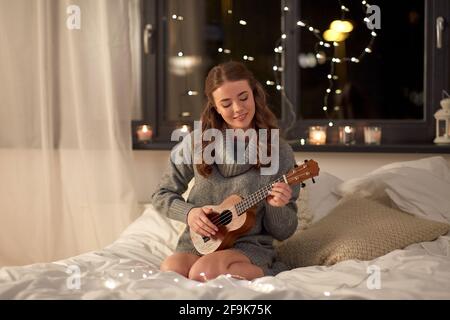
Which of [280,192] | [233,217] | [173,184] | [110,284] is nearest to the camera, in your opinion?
[110,284]

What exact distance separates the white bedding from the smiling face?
474 mm

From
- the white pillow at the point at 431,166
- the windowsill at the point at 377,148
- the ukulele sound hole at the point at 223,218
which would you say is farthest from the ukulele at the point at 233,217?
the windowsill at the point at 377,148

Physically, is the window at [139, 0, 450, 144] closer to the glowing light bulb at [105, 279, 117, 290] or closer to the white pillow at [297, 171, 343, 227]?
the white pillow at [297, 171, 343, 227]

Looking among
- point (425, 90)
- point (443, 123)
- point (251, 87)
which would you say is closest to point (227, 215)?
point (251, 87)

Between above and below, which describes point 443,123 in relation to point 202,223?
above

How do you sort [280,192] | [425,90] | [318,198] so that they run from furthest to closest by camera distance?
[425,90] < [318,198] < [280,192]

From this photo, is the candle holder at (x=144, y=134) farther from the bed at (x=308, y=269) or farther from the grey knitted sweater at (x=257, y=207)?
the grey knitted sweater at (x=257, y=207)

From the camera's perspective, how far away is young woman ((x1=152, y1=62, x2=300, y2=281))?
204cm

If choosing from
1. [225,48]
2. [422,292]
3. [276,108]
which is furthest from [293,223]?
[225,48]

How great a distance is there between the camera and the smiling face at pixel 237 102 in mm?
2090

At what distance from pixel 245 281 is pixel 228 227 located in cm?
23

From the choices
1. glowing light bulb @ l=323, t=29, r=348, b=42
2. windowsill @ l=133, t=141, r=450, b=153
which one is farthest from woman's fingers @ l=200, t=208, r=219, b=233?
glowing light bulb @ l=323, t=29, r=348, b=42

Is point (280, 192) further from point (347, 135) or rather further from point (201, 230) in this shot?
point (347, 135)

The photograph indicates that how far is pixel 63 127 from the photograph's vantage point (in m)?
3.18
